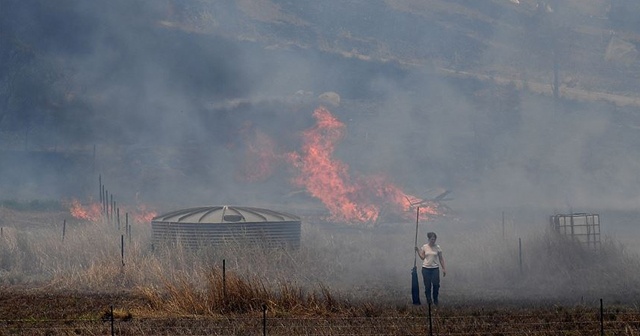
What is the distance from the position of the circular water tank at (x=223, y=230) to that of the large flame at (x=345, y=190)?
47.3 feet

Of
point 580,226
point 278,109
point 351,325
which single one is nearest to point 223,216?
point 580,226

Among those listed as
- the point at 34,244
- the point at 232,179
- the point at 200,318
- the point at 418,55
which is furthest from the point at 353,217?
the point at 418,55

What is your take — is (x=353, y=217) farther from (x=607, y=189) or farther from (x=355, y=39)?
(x=355, y=39)

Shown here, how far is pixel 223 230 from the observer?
97.8 ft

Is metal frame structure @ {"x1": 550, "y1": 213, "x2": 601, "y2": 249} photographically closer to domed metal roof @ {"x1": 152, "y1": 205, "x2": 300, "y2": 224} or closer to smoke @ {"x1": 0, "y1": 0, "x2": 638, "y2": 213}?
domed metal roof @ {"x1": 152, "y1": 205, "x2": 300, "y2": 224}

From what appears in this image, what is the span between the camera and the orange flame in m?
46.1

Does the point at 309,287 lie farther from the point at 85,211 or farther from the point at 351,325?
the point at 85,211

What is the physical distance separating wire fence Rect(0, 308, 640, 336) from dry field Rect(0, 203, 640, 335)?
0.12 feet

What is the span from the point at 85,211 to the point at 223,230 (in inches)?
763

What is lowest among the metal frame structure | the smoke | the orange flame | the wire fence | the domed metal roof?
the wire fence

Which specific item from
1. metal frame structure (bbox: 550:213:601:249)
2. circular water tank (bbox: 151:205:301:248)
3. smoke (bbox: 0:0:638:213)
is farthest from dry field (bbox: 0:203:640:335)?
smoke (bbox: 0:0:638:213)

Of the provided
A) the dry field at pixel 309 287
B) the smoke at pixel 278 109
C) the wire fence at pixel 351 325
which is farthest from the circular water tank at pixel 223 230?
the smoke at pixel 278 109

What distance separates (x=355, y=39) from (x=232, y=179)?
3100 cm

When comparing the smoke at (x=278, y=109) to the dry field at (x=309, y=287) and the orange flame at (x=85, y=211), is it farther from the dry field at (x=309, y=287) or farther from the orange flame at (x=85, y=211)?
the dry field at (x=309, y=287)
